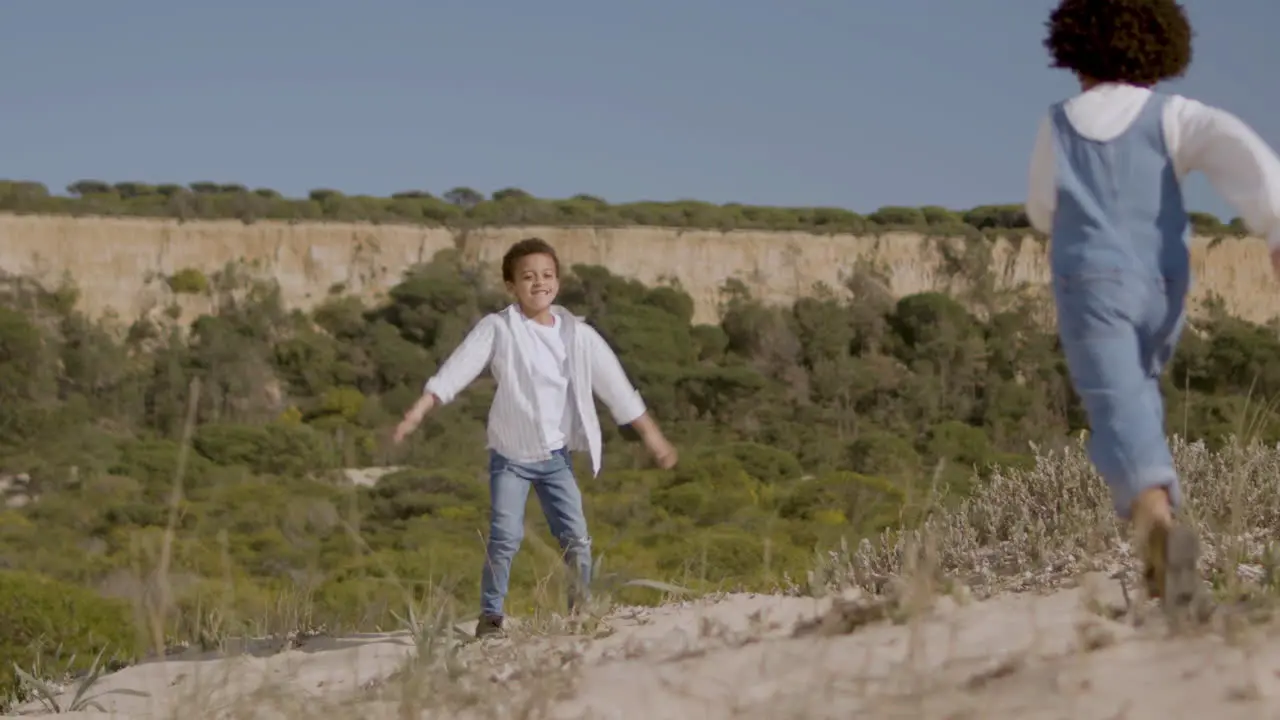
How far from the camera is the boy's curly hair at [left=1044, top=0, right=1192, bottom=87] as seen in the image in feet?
13.9

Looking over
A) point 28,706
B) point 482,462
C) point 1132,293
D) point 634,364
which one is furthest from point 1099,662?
point 634,364

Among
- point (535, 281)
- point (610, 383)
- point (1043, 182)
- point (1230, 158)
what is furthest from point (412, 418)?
point (1230, 158)

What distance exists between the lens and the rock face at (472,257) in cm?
5428

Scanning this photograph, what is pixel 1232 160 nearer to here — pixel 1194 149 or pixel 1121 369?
pixel 1194 149

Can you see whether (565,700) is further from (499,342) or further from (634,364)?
(634,364)

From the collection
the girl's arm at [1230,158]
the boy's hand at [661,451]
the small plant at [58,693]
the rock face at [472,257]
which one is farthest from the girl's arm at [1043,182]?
the rock face at [472,257]

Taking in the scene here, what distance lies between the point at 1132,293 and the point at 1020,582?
59.4 inches

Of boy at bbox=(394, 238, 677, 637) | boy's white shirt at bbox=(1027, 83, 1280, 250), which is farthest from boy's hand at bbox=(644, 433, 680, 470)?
boy's white shirt at bbox=(1027, 83, 1280, 250)

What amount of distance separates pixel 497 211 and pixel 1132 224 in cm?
6337

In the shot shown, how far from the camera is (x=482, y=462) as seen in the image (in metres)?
43.9

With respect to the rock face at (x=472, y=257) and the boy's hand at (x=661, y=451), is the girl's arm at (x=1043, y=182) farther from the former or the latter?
the rock face at (x=472, y=257)

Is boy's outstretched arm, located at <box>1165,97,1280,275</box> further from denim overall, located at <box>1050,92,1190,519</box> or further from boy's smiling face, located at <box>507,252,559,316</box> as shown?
boy's smiling face, located at <box>507,252,559,316</box>

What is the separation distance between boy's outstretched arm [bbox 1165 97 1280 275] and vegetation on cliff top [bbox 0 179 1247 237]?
53124 mm

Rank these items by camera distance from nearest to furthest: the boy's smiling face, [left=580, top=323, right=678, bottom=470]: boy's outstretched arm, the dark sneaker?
the dark sneaker
the boy's smiling face
[left=580, top=323, right=678, bottom=470]: boy's outstretched arm
